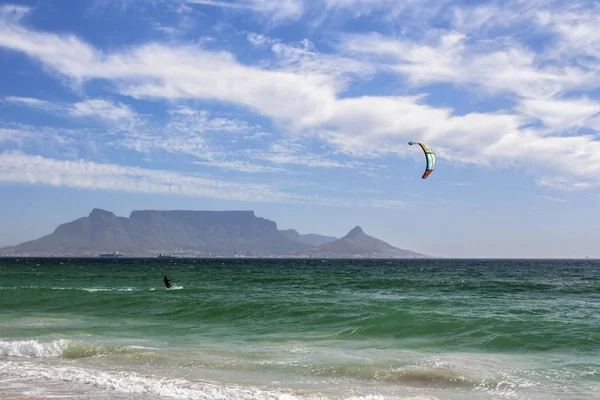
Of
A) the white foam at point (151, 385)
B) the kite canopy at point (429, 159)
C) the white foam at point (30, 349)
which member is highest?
the kite canopy at point (429, 159)

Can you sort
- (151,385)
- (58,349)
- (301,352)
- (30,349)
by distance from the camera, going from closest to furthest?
(151,385) < (30,349) < (58,349) < (301,352)

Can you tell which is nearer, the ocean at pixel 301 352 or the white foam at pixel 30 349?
the ocean at pixel 301 352

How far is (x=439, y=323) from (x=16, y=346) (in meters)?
16.6

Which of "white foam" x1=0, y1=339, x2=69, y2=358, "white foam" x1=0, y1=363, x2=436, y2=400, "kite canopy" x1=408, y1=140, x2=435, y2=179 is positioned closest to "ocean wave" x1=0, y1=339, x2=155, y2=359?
"white foam" x1=0, y1=339, x2=69, y2=358

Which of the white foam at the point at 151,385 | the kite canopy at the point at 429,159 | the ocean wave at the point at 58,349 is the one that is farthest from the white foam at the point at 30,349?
the kite canopy at the point at 429,159

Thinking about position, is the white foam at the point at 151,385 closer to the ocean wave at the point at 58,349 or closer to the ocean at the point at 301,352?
the ocean at the point at 301,352

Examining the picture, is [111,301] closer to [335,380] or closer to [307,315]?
[307,315]

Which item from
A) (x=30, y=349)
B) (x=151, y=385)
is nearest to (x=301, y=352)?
(x=151, y=385)

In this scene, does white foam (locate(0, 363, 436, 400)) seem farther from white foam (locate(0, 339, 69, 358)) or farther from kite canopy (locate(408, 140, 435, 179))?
kite canopy (locate(408, 140, 435, 179))

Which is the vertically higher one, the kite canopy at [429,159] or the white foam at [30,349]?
the kite canopy at [429,159]

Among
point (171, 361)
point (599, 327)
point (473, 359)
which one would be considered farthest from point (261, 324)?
point (599, 327)

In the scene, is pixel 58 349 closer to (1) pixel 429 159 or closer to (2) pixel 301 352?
(2) pixel 301 352

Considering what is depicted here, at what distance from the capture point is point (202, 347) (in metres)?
19.1

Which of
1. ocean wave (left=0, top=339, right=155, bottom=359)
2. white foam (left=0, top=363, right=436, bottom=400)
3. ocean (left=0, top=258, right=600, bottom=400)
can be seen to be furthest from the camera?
ocean wave (left=0, top=339, right=155, bottom=359)
